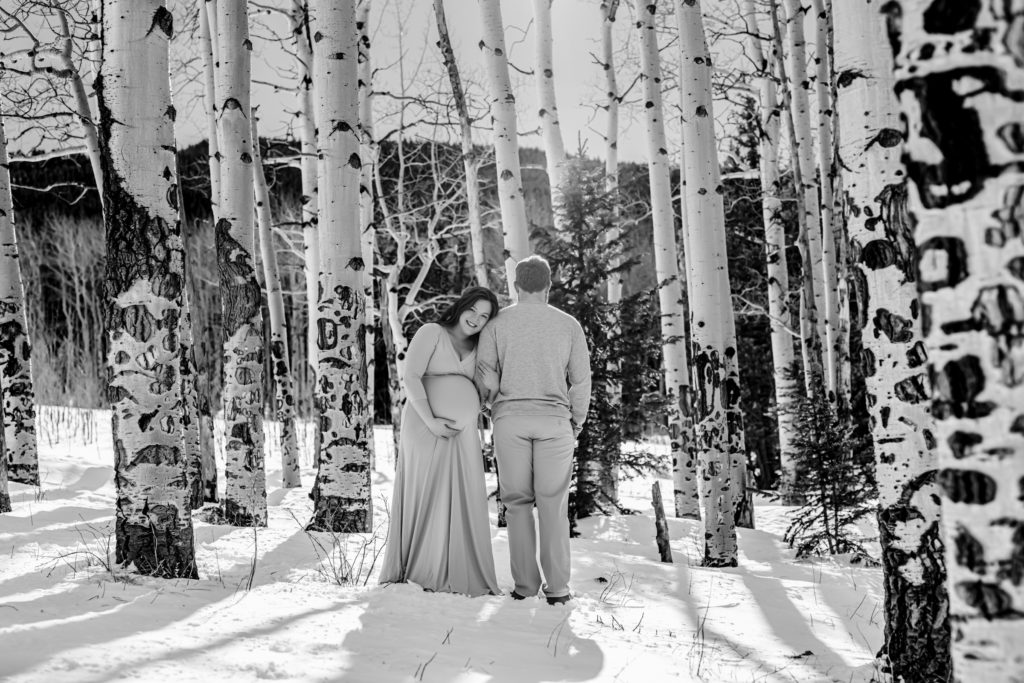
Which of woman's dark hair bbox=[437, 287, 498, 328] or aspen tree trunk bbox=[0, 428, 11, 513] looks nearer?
woman's dark hair bbox=[437, 287, 498, 328]

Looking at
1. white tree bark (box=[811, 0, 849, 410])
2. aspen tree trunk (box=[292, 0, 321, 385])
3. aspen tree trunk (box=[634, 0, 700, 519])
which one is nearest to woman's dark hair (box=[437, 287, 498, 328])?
aspen tree trunk (box=[634, 0, 700, 519])

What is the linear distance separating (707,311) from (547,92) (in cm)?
476

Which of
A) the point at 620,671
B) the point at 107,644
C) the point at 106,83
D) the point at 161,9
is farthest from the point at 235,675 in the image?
the point at 161,9

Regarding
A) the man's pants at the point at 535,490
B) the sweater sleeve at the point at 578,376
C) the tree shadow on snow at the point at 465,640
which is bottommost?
the tree shadow on snow at the point at 465,640

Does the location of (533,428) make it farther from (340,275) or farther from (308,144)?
(308,144)

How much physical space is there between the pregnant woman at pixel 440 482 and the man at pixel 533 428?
0.16m

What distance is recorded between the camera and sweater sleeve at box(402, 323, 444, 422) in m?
4.41

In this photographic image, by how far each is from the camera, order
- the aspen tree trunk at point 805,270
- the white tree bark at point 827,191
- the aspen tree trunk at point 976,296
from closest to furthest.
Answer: the aspen tree trunk at point 976,296 < the white tree bark at point 827,191 < the aspen tree trunk at point 805,270

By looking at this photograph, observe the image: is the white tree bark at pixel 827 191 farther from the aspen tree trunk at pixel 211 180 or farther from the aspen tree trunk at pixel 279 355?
the aspen tree trunk at pixel 211 180

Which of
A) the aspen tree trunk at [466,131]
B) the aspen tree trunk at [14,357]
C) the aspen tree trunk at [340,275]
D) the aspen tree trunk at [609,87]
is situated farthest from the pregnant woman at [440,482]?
the aspen tree trunk at [609,87]

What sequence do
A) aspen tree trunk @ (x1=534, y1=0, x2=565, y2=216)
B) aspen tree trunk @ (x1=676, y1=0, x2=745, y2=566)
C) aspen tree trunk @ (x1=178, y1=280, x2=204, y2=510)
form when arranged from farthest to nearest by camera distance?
aspen tree trunk @ (x1=534, y1=0, x2=565, y2=216) < aspen tree trunk @ (x1=178, y1=280, x2=204, y2=510) < aspen tree trunk @ (x1=676, y1=0, x2=745, y2=566)

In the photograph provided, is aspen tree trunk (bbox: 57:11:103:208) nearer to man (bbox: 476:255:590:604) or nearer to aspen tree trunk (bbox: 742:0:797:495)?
man (bbox: 476:255:590:604)

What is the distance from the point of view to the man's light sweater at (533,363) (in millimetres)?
4445

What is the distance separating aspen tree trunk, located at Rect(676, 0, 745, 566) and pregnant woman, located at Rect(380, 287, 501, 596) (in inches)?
104
